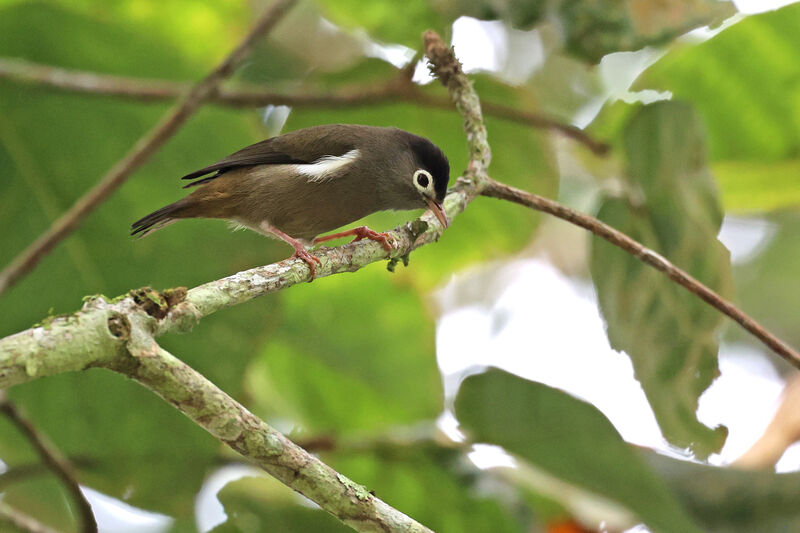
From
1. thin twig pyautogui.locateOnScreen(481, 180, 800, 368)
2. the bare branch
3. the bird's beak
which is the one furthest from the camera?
the bird's beak

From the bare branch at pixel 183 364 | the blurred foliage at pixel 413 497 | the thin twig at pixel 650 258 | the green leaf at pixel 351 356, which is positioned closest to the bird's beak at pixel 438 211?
the thin twig at pixel 650 258

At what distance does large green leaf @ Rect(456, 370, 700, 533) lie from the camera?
3146 millimetres

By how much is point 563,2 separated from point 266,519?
233cm

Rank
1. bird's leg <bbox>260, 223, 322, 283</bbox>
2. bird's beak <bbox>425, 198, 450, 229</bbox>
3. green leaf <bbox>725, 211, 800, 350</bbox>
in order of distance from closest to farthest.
Result: bird's leg <bbox>260, 223, 322, 283</bbox> → bird's beak <bbox>425, 198, 450, 229</bbox> → green leaf <bbox>725, 211, 800, 350</bbox>

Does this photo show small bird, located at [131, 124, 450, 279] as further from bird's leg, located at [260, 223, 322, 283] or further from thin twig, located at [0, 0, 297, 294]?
thin twig, located at [0, 0, 297, 294]

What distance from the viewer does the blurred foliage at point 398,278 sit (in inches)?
128

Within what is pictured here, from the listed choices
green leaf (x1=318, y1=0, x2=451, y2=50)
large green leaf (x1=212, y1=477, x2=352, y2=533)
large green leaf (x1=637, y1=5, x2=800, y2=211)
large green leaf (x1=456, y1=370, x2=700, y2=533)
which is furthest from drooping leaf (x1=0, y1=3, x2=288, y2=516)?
large green leaf (x1=637, y1=5, x2=800, y2=211)

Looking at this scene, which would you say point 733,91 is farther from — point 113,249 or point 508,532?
point 113,249

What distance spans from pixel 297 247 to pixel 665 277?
4.82 ft

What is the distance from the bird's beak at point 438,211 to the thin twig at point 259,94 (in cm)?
66

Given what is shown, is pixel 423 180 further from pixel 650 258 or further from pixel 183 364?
pixel 183 364

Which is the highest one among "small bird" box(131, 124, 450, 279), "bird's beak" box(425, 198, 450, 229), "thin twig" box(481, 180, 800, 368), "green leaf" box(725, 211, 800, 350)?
"green leaf" box(725, 211, 800, 350)

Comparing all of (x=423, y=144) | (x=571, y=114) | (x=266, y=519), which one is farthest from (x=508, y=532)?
(x=571, y=114)

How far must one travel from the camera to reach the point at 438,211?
2.92m
